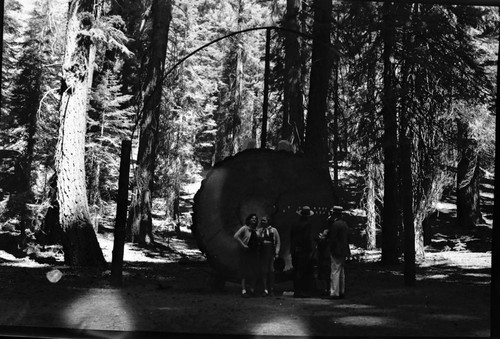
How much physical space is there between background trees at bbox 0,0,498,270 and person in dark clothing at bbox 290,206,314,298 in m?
1.86

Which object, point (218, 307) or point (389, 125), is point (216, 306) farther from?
point (389, 125)

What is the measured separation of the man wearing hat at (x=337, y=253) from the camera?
7297mm

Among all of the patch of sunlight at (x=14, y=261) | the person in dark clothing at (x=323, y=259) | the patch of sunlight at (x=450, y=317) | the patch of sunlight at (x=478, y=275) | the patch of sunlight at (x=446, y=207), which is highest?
the patch of sunlight at (x=446, y=207)

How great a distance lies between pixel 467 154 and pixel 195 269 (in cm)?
595

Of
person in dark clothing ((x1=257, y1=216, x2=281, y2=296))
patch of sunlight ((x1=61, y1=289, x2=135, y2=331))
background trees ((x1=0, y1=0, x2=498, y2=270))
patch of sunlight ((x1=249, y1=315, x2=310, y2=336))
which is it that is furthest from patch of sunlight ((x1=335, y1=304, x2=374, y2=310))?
background trees ((x1=0, y1=0, x2=498, y2=270))

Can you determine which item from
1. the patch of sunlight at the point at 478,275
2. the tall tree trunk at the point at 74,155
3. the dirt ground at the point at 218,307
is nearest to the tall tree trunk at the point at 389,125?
the patch of sunlight at the point at 478,275

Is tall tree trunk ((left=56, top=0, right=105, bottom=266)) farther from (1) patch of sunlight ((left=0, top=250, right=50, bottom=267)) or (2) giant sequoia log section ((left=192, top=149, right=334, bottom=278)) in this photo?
(2) giant sequoia log section ((left=192, top=149, right=334, bottom=278))

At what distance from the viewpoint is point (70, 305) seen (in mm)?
6430

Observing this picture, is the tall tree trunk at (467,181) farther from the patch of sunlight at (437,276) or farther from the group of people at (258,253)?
the group of people at (258,253)

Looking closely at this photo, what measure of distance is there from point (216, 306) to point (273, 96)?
9236 mm

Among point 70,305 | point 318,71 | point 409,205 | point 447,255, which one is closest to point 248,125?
point 318,71

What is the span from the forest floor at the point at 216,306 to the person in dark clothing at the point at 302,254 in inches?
7.2

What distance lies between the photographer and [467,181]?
46.5ft

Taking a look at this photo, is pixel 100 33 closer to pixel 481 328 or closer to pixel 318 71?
pixel 318 71
